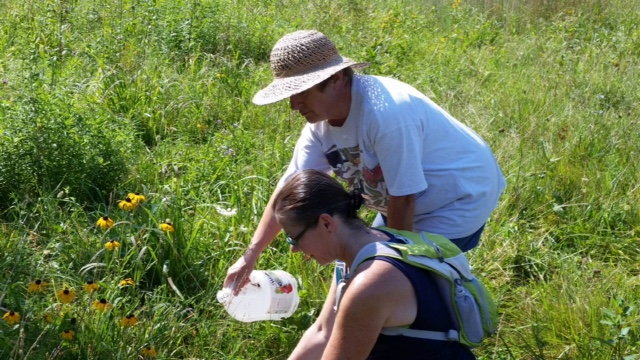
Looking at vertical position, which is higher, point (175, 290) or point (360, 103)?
point (360, 103)

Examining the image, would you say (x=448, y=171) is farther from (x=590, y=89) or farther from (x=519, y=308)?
(x=590, y=89)

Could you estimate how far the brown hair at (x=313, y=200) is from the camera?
7.47 feet

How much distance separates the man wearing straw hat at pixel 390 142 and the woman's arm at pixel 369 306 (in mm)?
464

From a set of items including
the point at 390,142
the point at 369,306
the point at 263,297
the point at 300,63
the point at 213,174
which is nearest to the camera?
the point at 369,306

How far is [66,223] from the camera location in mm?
3842

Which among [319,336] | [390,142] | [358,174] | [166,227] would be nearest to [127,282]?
[166,227]

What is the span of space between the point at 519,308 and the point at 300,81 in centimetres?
156

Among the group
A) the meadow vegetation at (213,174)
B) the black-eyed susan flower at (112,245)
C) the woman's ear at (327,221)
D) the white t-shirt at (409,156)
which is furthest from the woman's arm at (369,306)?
the black-eyed susan flower at (112,245)

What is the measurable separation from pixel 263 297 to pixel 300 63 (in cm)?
91

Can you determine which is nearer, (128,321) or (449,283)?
(449,283)

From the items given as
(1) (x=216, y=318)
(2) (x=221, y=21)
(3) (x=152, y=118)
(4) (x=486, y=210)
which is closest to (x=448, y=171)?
(4) (x=486, y=210)

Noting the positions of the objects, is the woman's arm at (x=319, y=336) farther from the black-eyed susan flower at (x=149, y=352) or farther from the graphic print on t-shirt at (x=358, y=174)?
the black-eyed susan flower at (x=149, y=352)

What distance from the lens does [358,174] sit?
287cm

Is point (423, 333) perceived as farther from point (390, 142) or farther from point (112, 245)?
point (112, 245)
